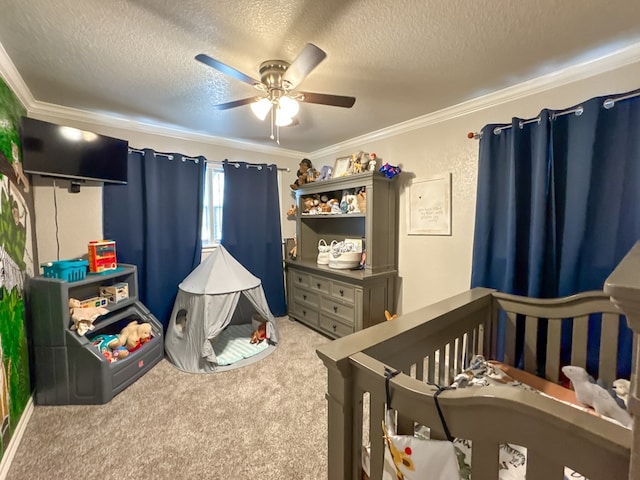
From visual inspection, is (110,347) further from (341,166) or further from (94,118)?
(341,166)

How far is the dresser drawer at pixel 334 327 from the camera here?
288cm

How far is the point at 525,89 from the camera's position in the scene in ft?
6.60

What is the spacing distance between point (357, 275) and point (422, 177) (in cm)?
114

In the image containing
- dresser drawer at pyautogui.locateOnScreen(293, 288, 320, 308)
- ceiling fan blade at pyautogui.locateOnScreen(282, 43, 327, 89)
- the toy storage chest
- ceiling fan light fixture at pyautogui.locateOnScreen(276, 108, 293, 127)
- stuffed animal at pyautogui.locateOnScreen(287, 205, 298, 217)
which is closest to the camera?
ceiling fan blade at pyautogui.locateOnScreen(282, 43, 327, 89)

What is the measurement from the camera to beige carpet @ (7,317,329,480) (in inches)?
58.7

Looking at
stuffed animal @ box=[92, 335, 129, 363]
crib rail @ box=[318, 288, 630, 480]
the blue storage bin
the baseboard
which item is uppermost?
the blue storage bin

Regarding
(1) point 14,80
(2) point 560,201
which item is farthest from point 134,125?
(2) point 560,201

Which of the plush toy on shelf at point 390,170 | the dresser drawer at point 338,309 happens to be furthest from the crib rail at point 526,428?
the plush toy on shelf at point 390,170

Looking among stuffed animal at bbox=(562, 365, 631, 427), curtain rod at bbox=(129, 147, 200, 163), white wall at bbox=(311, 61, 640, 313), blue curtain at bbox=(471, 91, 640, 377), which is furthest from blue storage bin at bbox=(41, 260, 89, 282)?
stuffed animal at bbox=(562, 365, 631, 427)

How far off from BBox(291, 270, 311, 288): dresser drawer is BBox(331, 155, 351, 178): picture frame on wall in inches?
50.2

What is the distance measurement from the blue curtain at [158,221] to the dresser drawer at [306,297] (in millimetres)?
1247

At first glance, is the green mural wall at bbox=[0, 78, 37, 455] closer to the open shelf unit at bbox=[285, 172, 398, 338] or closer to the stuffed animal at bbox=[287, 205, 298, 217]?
the open shelf unit at bbox=[285, 172, 398, 338]

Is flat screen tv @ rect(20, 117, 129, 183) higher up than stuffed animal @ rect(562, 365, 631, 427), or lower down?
higher up

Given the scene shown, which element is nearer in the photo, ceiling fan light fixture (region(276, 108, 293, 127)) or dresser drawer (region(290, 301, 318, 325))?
ceiling fan light fixture (region(276, 108, 293, 127))
